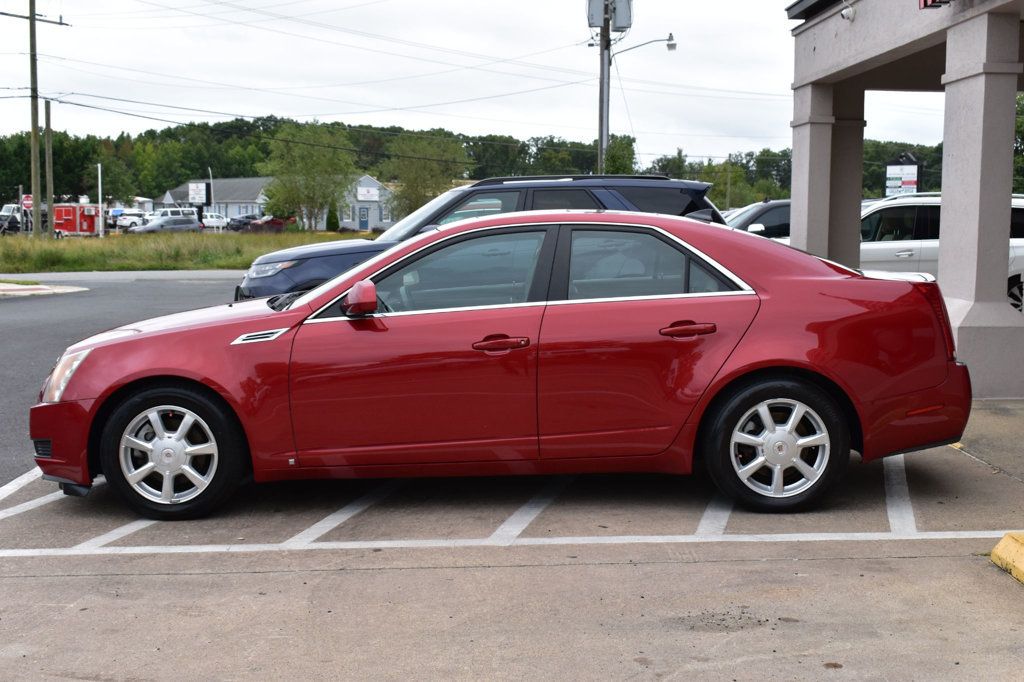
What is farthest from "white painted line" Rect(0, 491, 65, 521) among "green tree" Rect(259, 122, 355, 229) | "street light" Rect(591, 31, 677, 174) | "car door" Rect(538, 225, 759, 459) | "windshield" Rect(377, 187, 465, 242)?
"green tree" Rect(259, 122, 355, 229)

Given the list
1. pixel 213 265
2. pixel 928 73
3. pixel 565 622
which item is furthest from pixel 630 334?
pixel 213 265

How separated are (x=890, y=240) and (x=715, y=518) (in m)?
11.4

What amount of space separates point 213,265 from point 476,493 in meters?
35.4

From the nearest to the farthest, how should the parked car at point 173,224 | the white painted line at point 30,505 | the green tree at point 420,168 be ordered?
the white painted line at point 30,505 < the parked car at point 173,224 < the green tree at point 420,168

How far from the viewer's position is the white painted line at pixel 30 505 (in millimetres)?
6602

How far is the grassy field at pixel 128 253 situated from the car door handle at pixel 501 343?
33.8m

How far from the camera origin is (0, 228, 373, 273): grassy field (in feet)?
124

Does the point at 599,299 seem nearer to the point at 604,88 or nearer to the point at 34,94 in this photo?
the point at 604,88

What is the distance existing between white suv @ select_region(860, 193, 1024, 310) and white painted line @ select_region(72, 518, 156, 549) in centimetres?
1218

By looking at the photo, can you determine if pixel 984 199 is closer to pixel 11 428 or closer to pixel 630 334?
pixel 630 334

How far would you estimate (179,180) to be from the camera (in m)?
153

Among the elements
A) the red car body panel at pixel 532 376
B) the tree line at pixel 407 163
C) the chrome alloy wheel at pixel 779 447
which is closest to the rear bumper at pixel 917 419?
the red car body panel at pixel 532 376

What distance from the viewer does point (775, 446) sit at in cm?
610

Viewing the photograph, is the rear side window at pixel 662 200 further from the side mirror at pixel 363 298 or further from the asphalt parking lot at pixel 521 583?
the side mirror at pixel 363 298
